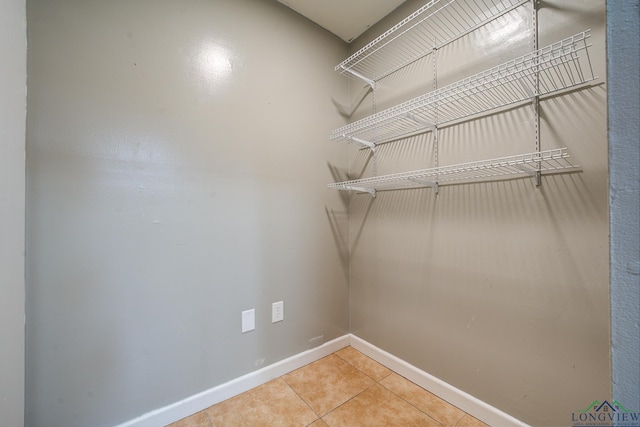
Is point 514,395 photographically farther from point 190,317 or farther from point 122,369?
point 122,369

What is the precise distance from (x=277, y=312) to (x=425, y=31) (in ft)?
6.37

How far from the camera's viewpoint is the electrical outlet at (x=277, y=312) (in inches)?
60.3

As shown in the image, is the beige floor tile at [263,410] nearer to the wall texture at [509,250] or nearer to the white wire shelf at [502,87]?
the wall texture at [509,250]

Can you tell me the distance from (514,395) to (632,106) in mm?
1320

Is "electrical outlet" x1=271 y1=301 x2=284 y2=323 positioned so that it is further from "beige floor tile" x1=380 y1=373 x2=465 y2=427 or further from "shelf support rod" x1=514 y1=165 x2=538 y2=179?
"shelf support rod" x1=514 y1=165 x2=538 y2=179

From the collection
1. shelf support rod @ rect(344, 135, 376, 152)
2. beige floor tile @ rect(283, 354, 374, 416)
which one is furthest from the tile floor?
shelf support rod @ rect(344, 135, 376, 152)

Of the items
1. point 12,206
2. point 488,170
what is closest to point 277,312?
point 12,206

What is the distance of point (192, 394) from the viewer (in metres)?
1.25

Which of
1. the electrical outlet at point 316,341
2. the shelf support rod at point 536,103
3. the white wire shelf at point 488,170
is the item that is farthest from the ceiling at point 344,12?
the electrical outlet at point 316,341

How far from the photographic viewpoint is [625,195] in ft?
1.15

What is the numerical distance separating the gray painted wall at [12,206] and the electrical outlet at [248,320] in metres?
0.83

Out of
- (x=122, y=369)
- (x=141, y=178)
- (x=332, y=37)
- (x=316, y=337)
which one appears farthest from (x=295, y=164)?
(x=122, y=369)

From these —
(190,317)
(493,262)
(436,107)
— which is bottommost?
(190,317)

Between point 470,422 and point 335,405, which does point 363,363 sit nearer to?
point 335,405
